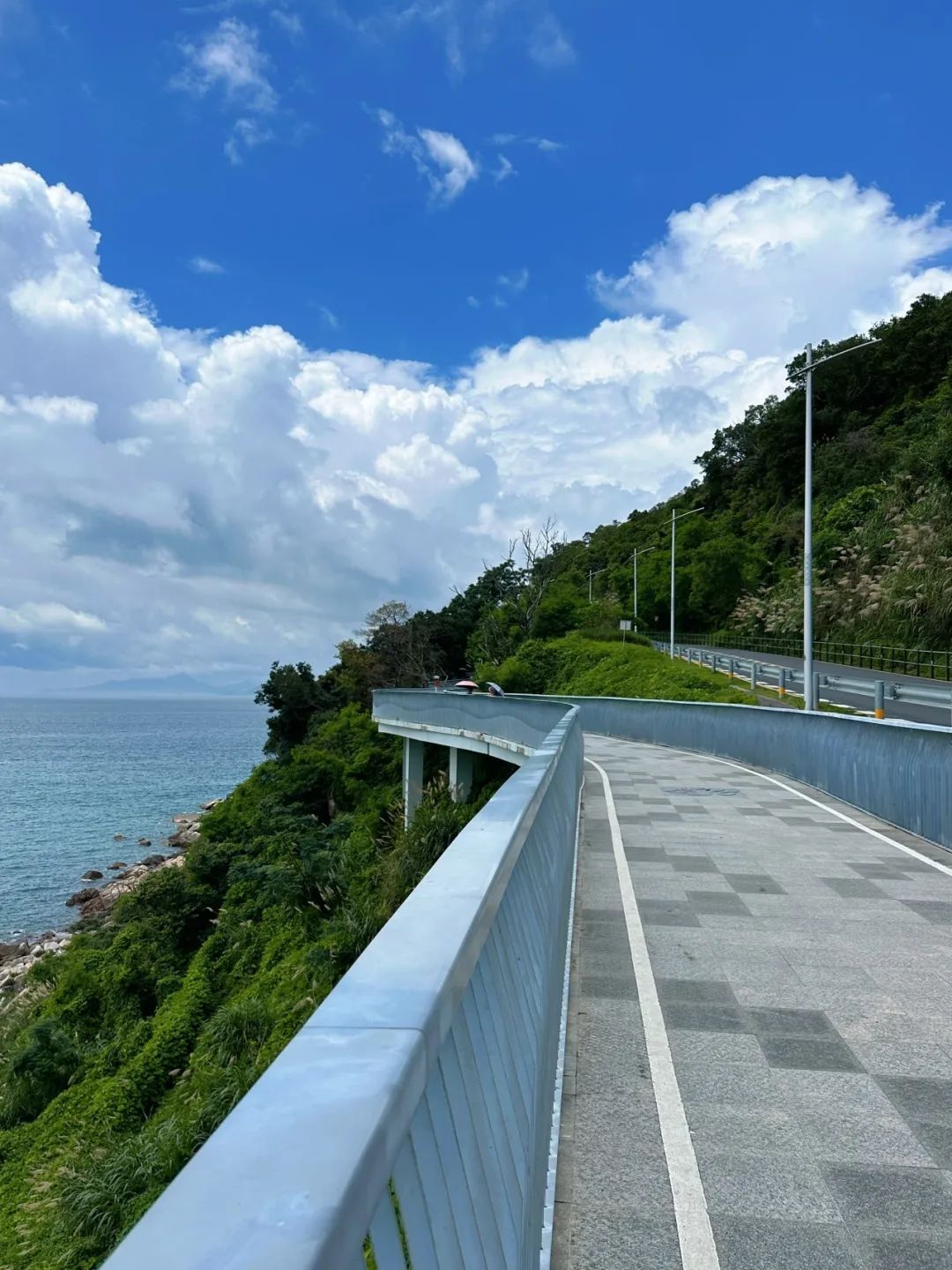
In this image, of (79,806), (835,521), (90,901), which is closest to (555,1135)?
(90,901)

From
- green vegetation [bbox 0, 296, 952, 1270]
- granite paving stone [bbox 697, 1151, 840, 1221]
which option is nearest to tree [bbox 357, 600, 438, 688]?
green vegetation [bbox 0, 296, 952, 1270]

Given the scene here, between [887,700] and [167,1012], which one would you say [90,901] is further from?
[887,700]

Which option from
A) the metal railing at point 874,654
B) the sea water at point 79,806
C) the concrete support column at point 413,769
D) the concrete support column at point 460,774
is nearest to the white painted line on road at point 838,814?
the concrete support column at point 460,774

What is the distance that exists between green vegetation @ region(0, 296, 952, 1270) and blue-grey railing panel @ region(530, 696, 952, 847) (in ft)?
21.8

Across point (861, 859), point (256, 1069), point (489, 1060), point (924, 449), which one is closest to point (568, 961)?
point (489, 1060)

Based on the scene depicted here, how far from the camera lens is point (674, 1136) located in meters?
4.09

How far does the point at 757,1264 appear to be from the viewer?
10.4 ft

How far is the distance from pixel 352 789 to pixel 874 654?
87.5ft

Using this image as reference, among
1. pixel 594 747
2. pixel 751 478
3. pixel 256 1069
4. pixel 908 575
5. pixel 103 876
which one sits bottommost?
Answer: pixel 103 876

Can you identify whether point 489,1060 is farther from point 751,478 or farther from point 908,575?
point 751,478

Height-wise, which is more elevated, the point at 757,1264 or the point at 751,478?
the point at 751,478

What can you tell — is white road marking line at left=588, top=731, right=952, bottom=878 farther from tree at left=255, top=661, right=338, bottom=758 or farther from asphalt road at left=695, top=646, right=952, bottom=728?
tree at left=255, top=661, right=338, bottom=758

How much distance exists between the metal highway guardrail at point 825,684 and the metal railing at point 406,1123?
53.9ft

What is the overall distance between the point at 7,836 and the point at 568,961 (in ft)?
181
